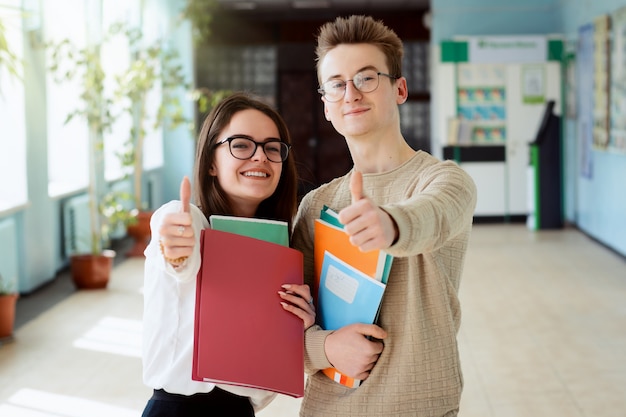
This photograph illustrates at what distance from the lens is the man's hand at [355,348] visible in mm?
1574

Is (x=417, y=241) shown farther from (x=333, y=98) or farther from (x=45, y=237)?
(x=45, y=237)

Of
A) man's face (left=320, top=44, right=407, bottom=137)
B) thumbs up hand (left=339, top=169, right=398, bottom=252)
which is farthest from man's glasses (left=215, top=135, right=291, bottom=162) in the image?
thumbs up hand (left=339, top=169, right=398, bottom=252)

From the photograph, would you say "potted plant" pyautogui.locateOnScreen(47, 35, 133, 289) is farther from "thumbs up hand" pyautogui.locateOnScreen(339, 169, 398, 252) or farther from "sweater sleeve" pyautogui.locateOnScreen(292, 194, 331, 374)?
"thumbs up hand" pyautogui.locateOnScreen(339, 169, 398, 252)

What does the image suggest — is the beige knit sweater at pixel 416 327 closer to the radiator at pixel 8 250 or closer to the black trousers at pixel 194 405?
the black trousers at pixel 194 405

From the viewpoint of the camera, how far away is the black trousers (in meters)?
1.75

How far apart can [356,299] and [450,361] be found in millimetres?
227

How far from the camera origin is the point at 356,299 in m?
1.61

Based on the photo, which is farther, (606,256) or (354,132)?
(606,256)

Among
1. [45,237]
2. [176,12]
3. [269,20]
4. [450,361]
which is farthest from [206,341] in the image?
[269,20]

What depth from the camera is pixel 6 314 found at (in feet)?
17.9

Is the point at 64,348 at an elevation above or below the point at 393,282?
below

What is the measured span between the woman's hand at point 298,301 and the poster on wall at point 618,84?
7914 millimetres

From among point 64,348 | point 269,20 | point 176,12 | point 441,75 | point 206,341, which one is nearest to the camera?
point 206,341

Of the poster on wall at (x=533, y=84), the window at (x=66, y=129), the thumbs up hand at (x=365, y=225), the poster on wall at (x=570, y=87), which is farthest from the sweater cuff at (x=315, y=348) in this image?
the poster on wall at (x=533, y=84)
